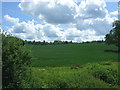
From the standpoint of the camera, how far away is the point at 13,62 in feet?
29.7

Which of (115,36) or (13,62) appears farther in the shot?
(115,36)

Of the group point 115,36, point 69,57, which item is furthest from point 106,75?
point 115,36

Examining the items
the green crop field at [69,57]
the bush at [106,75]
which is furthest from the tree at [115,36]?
the bush at [106,75]

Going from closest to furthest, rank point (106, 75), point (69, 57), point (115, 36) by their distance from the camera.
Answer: point (106, 75)
point (69, 57)
point (115, 36)

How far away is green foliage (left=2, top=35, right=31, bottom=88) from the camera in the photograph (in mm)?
9062

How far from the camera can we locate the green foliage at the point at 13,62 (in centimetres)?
906

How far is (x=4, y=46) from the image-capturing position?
920 cm

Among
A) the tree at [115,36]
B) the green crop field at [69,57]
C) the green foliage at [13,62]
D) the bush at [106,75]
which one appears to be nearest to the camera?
the green foliage at [13,62]

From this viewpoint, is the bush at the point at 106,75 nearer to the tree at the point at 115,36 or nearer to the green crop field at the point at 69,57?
the green crop field at the point at 69,57

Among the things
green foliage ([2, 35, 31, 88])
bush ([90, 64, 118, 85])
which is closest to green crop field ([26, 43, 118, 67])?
bush ([90, 64, 118, 85])

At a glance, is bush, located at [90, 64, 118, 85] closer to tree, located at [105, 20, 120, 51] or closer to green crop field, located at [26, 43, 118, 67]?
green crop field, located at [26, 43, 118, 67]

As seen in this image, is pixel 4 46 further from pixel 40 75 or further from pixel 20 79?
pixel 40 75

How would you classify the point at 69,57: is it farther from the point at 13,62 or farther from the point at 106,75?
the point at 13,62

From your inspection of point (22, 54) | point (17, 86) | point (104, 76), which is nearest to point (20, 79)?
point (17, 86)
